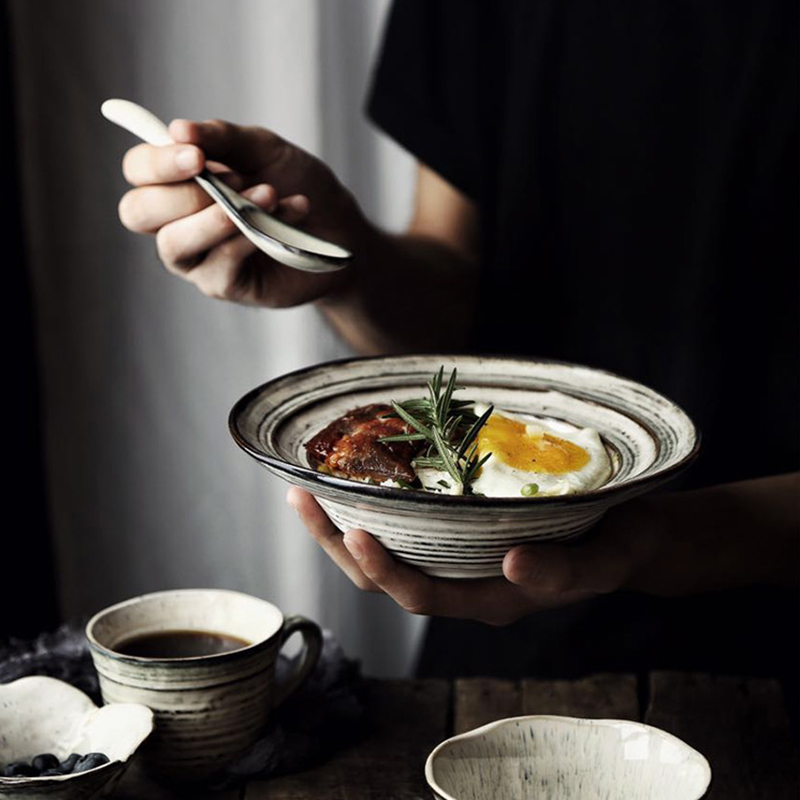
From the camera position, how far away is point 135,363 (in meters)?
1.91

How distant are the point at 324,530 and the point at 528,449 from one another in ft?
0.55

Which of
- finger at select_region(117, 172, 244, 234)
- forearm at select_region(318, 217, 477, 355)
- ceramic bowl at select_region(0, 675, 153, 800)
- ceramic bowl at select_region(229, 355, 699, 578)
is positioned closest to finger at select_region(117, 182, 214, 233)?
finger at select_region(117, 172, 244, 234)

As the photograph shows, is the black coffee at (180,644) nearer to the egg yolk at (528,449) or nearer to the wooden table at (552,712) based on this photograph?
the wooden table at (552,712)

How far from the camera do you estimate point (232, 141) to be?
1.09 metres

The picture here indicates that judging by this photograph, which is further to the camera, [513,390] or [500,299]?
[500,299]

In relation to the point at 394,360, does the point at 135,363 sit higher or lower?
lower

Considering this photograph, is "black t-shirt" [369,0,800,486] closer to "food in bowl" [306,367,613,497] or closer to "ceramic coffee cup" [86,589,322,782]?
"food in bowl" [306,367,613,497]

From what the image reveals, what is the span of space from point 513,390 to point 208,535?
1130 mm

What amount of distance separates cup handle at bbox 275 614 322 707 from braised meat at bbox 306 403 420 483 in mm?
197

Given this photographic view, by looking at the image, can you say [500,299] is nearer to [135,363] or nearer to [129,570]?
A: [135,363]

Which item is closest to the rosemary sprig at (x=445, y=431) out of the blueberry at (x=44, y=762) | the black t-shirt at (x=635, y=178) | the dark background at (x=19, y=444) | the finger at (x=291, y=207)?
the finger at (x=291, y=207)

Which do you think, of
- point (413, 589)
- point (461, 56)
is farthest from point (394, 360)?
point (461, 56)

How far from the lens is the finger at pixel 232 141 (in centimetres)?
102

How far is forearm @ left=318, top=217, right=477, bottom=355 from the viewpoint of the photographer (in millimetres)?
1355
